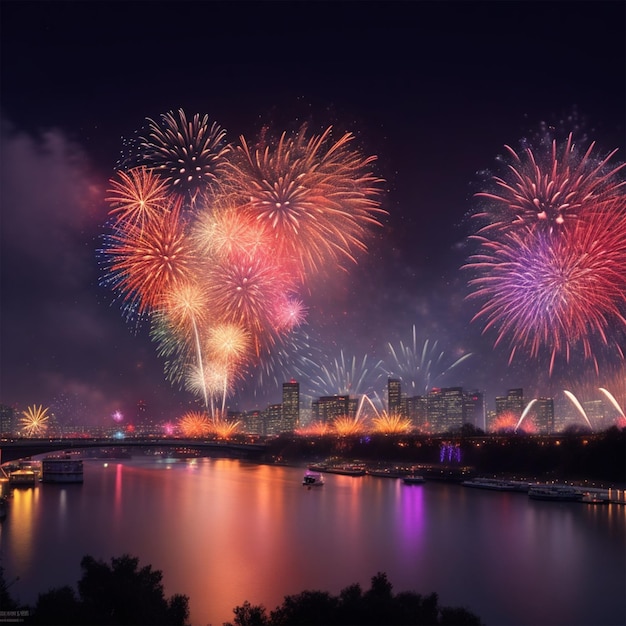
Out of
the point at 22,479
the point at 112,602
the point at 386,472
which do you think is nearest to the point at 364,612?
the point at 112,602

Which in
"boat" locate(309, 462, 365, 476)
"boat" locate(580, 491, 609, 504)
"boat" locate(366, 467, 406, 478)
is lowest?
"boat" locate(309, 462, 365, 476)

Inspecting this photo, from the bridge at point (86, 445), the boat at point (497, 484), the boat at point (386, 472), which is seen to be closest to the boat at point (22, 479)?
the bridge at point (86, 445)

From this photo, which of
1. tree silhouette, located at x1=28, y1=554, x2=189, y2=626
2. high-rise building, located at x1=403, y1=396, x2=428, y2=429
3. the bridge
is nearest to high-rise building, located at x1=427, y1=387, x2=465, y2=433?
high-rise building, located at x1=403, y1=396, x2=428, y2=429

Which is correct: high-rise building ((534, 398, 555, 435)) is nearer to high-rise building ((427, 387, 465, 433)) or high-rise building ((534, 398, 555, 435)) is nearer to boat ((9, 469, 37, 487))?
high-rise building ((427, 387, 465, 433))

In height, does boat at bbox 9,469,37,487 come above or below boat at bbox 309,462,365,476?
above

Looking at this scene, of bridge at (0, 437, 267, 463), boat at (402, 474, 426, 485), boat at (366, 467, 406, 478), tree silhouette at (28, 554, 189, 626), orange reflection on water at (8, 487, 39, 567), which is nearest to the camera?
tree silhouette at (28, 554, 189, 626)

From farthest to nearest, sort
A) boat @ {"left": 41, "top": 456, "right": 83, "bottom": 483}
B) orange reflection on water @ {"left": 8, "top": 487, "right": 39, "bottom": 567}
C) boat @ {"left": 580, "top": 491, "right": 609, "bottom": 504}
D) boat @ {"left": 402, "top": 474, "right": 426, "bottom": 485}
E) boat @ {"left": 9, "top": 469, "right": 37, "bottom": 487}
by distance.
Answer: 1. boat @ {"left": 41, "top": 456, "right": 83, "bottom": 483}
2. boat @ {"left": 402, "top": 474, "right": 426, "bottom": 485}
3. boat @ {"left": 9, "top": 469, "right": 37, "bottom": 487}
4. boat @ {"left": 580, "top": 491, "right": 609, "bottom": 504}
5. orange reflection on water @ {"left": 8, "top": 487, "right": 39, "bottom": 567}
